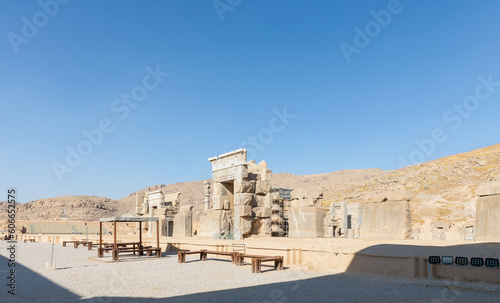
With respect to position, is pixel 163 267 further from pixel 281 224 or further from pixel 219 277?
pixel 281 224

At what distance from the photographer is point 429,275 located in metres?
6.96

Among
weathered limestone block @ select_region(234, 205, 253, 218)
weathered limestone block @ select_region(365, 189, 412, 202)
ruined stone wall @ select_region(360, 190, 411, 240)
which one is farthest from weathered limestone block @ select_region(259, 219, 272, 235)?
weathered limestone block @ select_region(365, 189, 412, 202)

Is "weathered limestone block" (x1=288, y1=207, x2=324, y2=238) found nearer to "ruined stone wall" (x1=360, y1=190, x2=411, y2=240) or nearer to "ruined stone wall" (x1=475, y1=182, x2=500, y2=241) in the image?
"ruined stone wall" (x1=360, y1=190, x2=411, y2=240)

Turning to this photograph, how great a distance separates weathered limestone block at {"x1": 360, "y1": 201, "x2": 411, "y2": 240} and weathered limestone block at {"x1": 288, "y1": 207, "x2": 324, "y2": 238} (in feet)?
7.15

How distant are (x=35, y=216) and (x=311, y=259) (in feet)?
234

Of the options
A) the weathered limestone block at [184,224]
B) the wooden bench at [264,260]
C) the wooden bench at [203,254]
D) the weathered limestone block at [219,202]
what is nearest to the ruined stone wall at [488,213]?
the wooden bench at [264,260]

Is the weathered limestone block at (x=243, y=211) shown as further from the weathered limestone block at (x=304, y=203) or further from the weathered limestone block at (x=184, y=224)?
the weathered limestone block at (x=184, y=224)

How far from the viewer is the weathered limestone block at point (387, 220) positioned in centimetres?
999

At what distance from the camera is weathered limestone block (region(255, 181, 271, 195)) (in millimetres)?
17469

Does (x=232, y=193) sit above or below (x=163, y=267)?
above

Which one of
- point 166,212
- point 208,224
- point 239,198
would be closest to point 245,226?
point 239,198

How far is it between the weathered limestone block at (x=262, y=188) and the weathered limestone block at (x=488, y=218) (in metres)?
9.74

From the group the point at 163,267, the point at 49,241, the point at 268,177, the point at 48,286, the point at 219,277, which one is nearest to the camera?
the point at 48,286

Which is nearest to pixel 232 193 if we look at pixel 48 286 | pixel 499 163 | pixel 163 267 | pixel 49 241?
pixel 163 267
